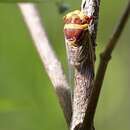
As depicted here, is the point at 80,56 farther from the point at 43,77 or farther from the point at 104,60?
the point at 43,77

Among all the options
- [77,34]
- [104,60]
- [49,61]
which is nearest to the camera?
[104,60]

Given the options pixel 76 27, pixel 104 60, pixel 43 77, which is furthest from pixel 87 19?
pixel 43 77

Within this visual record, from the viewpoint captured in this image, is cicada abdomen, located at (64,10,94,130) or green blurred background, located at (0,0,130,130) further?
green blurred background, located at (0,0,130,130)

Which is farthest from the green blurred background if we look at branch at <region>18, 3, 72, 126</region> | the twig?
the twig

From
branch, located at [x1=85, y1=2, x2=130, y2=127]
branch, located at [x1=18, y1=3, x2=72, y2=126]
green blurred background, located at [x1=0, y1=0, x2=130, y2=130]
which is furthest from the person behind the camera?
green blurred background, located at [x1=0, y1=0, x2=130, y2=130]

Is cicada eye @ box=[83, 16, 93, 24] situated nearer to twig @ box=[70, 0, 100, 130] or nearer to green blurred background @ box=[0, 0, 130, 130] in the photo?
twig @ box=[70, 0, 100, 130]

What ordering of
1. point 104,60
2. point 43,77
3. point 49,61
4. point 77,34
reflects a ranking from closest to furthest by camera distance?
point 104,60
point 77,34
point 49,61
point 43,77

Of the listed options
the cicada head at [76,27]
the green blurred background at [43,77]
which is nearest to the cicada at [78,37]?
the cicada head at [76,27]

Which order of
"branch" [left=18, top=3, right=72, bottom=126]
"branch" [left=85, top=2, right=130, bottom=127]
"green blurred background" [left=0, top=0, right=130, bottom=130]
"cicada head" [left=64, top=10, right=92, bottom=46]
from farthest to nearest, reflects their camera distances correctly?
1. "green blurred background" [left=0, top=0, right=130, bottom=130]
2. "branch" [left=18, top=3, right=72, bottom=126]
3. "cicada head" [left=64, top=10, right=92, bottom=46]
4. "branch" [left=85, top=2, right=130, bottom=127]
